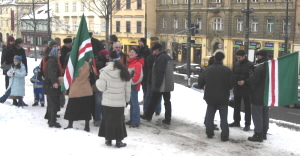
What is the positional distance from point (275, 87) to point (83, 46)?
382cm

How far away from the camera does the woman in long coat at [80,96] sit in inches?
295

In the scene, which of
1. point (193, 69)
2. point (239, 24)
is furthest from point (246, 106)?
point (239, 24)

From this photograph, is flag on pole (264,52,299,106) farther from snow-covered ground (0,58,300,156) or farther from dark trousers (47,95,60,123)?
dark trousers (47,95,60,123)

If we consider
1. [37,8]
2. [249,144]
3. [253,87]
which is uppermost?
[37,8]

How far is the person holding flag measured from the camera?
24.3 ft

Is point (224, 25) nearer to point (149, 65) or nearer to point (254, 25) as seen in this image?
point (254, 25)

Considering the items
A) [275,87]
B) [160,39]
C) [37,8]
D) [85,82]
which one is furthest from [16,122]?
[37,8]

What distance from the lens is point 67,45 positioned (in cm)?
933

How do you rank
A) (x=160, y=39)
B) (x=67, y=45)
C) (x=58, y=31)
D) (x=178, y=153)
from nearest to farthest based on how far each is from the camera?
1. (x=178, y=153)
2. (x=67, y=45)
3. (x=160, y=39)
4. (x=58, y=31)

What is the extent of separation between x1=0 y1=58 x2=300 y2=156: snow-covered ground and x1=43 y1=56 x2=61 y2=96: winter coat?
2.33ft

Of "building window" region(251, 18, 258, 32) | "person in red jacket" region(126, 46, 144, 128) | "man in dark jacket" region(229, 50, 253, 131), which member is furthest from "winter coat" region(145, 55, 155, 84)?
"building window" region(251, 18, 258, 32)

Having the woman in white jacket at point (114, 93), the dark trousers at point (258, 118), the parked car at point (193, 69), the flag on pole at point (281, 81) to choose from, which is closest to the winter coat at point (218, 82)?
the dark trousers at point (258, 118)

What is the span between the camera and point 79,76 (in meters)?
7.47

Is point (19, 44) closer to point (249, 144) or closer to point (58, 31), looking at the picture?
point (249, 144)
